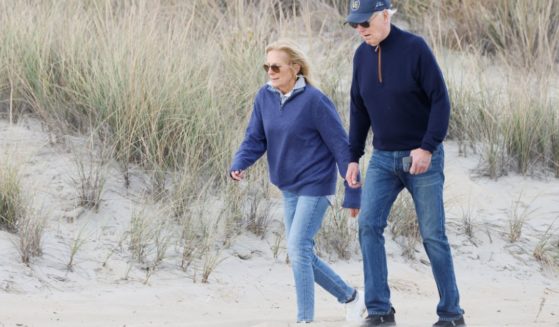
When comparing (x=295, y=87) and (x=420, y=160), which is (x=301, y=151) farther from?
(x=420, y=160)

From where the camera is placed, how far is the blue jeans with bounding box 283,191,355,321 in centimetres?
526

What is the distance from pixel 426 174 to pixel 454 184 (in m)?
3.71

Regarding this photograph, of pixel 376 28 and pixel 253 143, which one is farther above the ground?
pixel 376 28

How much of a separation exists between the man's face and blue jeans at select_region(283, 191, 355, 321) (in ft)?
2.54

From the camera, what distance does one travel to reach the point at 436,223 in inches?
196

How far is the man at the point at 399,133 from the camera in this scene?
488 cm

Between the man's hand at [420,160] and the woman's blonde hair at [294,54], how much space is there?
2.41ft

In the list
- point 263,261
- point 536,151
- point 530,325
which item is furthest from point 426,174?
point 536,151

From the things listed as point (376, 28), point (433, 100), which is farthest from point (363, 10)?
point (433, 100)

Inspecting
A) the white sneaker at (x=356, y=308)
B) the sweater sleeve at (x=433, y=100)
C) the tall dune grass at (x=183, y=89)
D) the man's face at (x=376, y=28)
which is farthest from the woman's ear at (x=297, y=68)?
the tall dune grass at (x=183, y=89)

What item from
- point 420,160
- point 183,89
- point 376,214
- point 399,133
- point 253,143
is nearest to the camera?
point 420,160

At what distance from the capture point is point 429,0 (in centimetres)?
1174

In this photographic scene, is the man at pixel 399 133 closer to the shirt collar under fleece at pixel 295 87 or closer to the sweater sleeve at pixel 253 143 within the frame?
the shirt collar under fleece at pixel 295 87

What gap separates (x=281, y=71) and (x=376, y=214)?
0.79 meters
